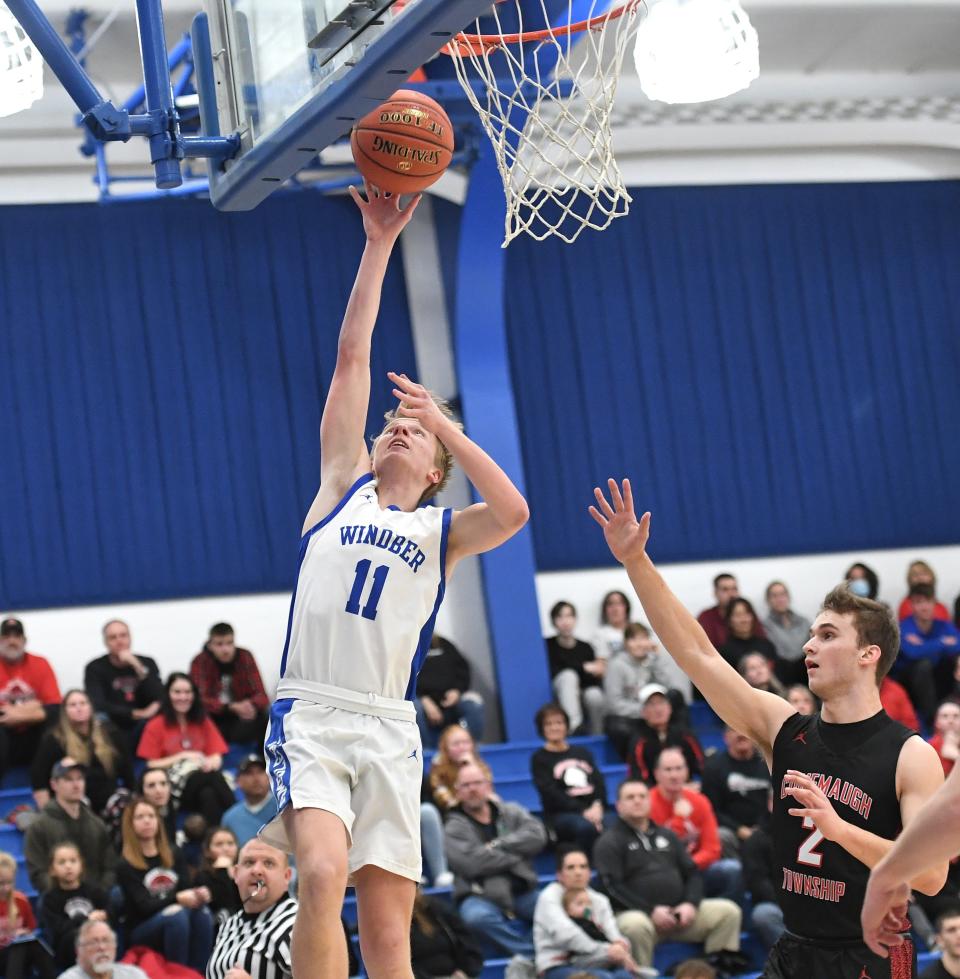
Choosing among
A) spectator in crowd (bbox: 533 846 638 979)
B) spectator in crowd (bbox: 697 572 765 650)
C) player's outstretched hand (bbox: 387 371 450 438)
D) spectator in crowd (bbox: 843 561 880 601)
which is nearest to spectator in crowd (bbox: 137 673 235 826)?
spectator in crowd (bbox: 533 846 638 979)

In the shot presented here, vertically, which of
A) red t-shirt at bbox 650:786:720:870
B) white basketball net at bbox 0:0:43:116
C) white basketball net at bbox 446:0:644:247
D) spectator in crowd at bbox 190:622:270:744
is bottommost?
red t-shirt at bbox 650:786:720:870

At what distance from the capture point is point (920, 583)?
1394cm

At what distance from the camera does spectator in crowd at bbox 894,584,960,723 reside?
42.8ft

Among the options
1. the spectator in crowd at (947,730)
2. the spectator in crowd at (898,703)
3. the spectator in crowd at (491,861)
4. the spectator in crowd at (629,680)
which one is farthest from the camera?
the spectator in crowd at (898,703)

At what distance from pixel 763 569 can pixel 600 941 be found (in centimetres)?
610

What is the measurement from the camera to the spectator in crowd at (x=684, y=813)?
10.7 m

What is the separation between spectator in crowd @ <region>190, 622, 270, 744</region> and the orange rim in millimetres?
6265

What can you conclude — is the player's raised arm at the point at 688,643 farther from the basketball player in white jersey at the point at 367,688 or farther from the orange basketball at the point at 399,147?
the orange basketball at the point at 399,147

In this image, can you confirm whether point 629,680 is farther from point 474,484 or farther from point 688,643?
point 474,484

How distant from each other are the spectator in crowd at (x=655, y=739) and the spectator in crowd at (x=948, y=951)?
8.69 ft

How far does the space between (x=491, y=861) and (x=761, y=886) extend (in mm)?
1800

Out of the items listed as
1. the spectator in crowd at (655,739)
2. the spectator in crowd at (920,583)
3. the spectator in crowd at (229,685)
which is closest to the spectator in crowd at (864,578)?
the spectator in crowd at (920,583)

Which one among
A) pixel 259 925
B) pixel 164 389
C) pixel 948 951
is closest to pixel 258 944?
pixel 259 925

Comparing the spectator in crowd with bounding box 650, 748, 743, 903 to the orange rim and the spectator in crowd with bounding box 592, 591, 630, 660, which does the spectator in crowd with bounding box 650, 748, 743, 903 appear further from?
the orange rim
